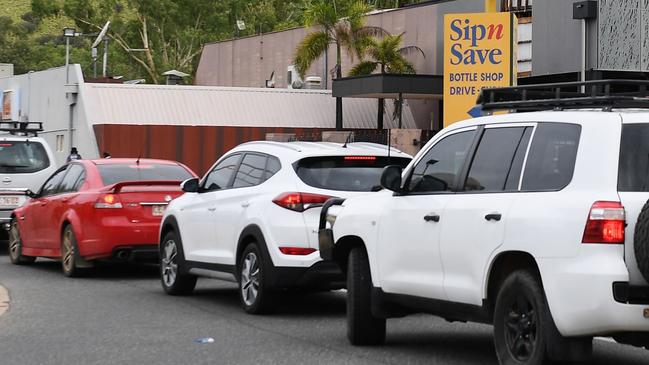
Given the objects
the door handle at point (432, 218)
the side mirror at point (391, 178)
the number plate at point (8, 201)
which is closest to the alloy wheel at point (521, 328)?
the door handle at point (432, 218)

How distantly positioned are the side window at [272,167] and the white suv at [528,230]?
9.13ft

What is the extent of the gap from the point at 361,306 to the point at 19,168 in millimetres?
13306

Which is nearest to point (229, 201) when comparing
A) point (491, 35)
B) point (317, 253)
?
point (317, 253)

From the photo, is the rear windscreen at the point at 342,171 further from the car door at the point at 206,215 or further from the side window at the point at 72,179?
the side window at the point at 72,179

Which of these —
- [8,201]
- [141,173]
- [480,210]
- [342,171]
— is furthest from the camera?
[8,201]

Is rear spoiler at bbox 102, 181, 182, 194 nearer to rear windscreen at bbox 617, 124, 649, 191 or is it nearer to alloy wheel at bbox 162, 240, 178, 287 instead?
alloy wheel at bbox 162, 240, 178, 287

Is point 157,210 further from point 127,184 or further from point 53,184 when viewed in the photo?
point 53,184

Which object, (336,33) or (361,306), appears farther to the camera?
(336,33)

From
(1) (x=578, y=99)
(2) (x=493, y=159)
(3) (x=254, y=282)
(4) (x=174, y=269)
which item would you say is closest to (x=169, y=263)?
(4) (x=174, y=269)

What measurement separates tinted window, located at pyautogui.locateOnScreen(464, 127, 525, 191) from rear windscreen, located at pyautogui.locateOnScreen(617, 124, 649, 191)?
0.94 meters

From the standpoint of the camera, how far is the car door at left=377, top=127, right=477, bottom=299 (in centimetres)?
949

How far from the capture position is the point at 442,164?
386 inches

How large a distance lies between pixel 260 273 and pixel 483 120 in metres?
4.07

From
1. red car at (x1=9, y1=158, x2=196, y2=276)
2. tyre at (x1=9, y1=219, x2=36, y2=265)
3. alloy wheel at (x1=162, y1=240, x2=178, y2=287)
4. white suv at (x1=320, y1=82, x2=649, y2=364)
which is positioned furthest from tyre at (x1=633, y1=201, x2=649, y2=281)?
tyre at (x1=9, y1=219, x2=36, y2=265)
